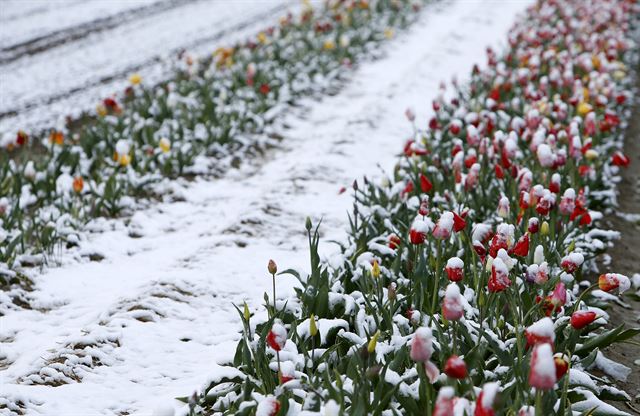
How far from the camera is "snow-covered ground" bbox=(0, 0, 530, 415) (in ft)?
9.46

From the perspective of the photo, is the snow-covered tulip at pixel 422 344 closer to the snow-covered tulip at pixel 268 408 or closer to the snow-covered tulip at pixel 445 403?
the snow-covered tulip at pixel 445 403

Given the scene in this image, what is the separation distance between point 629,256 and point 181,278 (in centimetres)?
284

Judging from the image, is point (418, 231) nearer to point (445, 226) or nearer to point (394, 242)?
point (445, 226)

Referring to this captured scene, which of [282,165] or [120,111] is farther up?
[120,111]

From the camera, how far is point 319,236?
4.09m

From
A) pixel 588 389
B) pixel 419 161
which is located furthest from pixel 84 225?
pixel 588 389

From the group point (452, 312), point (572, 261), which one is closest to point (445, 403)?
point (452, 312)

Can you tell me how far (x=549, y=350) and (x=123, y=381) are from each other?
194 centimetres

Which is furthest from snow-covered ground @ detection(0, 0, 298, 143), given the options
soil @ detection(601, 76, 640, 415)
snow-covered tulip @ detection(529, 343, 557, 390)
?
snow-covered tulip @ detection(529, 343, 557, 390)

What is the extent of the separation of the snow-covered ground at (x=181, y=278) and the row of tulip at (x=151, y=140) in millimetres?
235

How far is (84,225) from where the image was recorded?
456 centimetres

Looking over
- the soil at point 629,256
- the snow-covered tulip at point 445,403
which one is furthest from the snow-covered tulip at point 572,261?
the snow-covered tulip at point 445,403

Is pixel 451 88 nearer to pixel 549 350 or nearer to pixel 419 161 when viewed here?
pixel 419 161

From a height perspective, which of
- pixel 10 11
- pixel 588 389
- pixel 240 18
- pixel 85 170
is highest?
pixel 10 11
